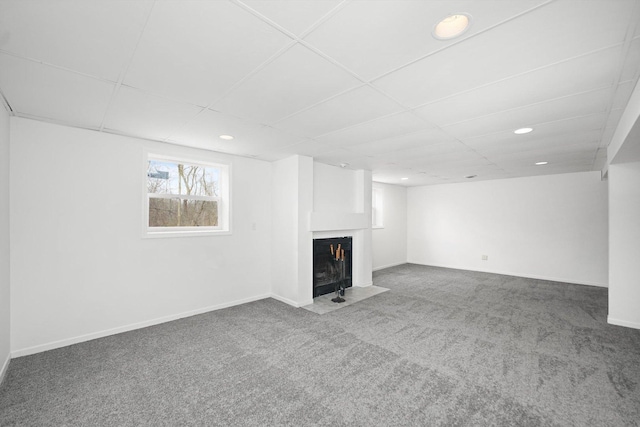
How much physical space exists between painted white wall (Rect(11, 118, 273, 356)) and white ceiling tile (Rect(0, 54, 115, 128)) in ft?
1.48

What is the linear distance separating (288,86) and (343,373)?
242 cm

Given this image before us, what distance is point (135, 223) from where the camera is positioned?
3322 mm

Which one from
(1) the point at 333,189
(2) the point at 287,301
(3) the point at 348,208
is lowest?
(2) the point at 287,301

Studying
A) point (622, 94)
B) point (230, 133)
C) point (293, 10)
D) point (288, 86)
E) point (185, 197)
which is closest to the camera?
point (293, 10)

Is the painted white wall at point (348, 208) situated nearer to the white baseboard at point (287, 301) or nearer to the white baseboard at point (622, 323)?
the white baseboard at point (287, 301)

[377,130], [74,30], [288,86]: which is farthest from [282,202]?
[74,30]

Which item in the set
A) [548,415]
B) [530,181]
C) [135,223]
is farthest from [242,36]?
[530,181]

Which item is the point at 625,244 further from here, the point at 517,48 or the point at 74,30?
the point at 74,30

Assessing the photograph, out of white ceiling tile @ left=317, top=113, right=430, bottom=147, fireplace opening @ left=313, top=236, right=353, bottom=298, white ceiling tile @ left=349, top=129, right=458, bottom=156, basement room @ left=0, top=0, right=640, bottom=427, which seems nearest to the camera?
basement room @ left=0, top=0, right=640, bottom=427

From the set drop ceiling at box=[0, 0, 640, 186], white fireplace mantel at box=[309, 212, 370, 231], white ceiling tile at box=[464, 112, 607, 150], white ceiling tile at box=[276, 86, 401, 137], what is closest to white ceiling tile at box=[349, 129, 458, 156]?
drop ceiling at box=[0, 0, 640, 186]

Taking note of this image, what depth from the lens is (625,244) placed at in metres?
3.37

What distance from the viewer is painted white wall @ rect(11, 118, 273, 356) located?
2684mm

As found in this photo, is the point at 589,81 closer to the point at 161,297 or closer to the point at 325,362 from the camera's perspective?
the point at 325,362

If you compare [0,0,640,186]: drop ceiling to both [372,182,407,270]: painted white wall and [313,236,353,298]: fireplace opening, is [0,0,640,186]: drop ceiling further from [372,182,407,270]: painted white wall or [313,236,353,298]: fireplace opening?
[372,182,407,270]: painted white wall
